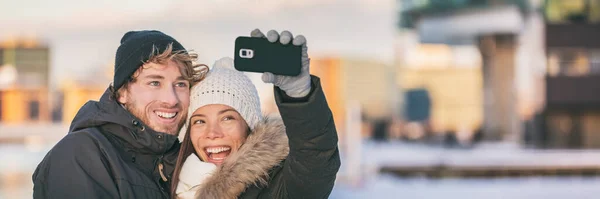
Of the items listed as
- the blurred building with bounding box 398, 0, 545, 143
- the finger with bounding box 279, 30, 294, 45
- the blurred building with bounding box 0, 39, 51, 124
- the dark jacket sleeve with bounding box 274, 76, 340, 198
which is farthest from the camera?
the blurred building with bounding box 398, 0, 545, 143

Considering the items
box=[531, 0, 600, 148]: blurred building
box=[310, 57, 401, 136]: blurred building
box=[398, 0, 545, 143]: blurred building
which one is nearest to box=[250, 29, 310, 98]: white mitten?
box=[531, 0, 600, 148]: blurred building

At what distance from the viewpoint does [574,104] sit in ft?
116

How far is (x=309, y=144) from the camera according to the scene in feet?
9.63

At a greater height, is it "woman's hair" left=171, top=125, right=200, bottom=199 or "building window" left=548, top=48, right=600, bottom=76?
"building window" left=548, top=48, right=600, bottom=76

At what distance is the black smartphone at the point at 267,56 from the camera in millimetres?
2609

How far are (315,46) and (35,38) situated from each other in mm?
10280

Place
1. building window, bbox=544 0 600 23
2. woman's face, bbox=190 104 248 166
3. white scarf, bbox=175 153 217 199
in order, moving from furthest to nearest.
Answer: building window, bbox=544 0 600 23 < woman's face, bbox=190 104 248 166 < white scarf, bbox=175 153 217 199

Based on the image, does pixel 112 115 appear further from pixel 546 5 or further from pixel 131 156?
pixel 546 5

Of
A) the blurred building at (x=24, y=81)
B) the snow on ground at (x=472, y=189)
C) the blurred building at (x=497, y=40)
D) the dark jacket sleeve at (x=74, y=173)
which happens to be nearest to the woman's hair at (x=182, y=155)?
the dark jacket sleeve at (x=74, y=173)

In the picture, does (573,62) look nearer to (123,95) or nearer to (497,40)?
(497,40)

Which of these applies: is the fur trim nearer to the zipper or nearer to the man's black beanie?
the zipper

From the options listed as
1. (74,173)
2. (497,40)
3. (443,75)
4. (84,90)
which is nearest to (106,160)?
(74,173)

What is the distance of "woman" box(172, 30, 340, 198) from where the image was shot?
111 inches

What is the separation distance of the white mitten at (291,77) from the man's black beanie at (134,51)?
0.75 m
